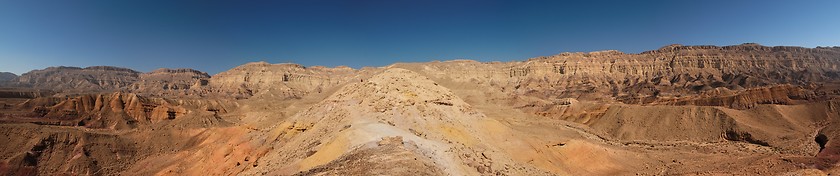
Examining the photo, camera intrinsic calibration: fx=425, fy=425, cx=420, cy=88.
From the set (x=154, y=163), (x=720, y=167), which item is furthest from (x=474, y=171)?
(x=154, y=163)

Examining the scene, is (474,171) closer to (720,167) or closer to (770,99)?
(720,167)

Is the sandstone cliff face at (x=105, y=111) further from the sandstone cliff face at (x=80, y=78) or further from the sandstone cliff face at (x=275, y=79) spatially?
the sandstone cliff face at (x=80, y=78)

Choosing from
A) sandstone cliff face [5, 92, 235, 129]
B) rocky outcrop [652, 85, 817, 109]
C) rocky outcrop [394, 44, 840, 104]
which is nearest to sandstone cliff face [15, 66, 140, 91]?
sandstone cliff face [5, 92, 235, 129]

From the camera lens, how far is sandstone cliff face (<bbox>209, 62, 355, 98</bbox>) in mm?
128125

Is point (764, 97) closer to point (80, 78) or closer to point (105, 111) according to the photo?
point (105, 111)

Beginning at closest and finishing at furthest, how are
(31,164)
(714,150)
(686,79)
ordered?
(31,164) < (714,150) < (686,79)

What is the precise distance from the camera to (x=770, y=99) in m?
53.5

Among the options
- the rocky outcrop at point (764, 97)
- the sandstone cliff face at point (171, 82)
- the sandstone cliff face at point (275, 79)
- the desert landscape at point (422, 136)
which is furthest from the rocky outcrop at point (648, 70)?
the sandstone cliff face at point (171, 82)

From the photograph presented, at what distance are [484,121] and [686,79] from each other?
101 meters

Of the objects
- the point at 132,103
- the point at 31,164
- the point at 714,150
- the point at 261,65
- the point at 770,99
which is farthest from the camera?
the point at 261,65

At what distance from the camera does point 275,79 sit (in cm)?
13388

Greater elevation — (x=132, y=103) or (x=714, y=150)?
(x=132, y=103)

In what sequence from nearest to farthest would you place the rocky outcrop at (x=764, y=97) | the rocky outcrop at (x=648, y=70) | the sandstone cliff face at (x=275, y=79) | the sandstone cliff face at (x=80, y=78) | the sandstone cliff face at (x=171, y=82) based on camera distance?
the rocky outcrop at (x=764, y=97) < the rocky outcrop at (x=648, y=70) < the sandstone cliff face at (x=275, y=79) < the sandstone cliff face at (x=171, y=82) < the sandstone cliff face at (x=80, y=78)

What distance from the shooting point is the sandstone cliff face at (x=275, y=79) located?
5044 inches
